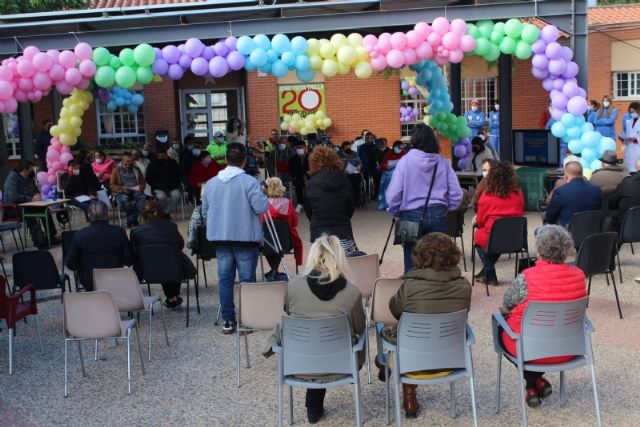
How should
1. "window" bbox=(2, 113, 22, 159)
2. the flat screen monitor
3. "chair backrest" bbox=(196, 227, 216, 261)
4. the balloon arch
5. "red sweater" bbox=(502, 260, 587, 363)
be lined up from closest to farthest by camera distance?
"red sweater" bbox=(502, 260, 587, 363) → "chair backrest" bbox=(196, 227, 216, 261) → the balloon arch → the flat screen monitor → "window" bbox=(2, 113, 22, 159)

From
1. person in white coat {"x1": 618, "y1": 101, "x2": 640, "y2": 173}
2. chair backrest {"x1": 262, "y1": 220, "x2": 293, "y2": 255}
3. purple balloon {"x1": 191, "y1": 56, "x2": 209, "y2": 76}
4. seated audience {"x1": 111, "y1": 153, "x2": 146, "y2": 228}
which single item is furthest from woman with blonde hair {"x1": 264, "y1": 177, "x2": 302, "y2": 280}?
person in white coat {"x1": 618, "y1": 101, "x2": 640, "y2": 173}

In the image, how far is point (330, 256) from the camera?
525 centimetres

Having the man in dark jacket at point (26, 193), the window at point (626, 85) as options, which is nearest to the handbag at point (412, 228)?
the man in dark jacket at point (26, 193)

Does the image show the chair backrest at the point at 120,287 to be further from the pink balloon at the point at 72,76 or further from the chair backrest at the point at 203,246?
the pink balloon at the point at 72,76

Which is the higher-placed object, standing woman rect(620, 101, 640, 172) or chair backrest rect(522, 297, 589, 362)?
standing woman rect(620, 101, 640, 172)

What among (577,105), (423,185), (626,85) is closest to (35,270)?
(423,185)

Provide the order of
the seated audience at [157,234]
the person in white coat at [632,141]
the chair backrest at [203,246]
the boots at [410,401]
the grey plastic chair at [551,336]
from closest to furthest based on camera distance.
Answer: the grey plastic chair at [551,336] < the boots at [410,401] < the seated audience at [157,234] < the chair backrest at [203,246] < the person in white coat at [632,141]

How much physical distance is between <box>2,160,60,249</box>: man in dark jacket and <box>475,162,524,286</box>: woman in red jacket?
7.22 m

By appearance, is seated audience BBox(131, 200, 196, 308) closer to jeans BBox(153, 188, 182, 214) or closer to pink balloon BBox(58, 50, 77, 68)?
pink balloon BBox(58, 50, 77, 68)

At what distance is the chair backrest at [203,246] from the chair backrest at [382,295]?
3121 millimetres

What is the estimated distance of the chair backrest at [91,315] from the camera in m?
6.25

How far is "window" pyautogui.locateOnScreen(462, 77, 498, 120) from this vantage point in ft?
87.6

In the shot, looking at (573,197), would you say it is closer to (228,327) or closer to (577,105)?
(577,105)

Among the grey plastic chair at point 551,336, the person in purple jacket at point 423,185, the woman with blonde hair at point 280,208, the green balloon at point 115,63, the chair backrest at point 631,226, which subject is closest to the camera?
the grey plastic chair at point 551,336
